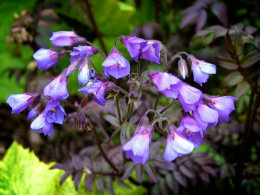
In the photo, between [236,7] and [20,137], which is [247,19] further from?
[20,137]

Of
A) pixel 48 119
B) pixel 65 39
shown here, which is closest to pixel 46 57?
pixel 65 39

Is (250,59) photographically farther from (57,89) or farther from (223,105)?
(57,89)

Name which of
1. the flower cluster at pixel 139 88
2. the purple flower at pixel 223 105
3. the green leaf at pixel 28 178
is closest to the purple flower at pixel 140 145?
the flower cluster at pixel 139 88

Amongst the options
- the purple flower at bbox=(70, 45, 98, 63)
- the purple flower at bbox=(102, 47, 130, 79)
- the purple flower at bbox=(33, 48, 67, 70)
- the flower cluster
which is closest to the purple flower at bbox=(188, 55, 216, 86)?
the flower cluster

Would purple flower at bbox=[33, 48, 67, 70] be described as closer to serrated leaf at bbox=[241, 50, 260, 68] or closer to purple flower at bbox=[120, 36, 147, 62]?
purple flower at bbox=[120, 36, 147, 62]

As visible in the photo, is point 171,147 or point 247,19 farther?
point 247,19

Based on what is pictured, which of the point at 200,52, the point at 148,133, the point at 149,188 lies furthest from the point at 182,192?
the point at 148,133
